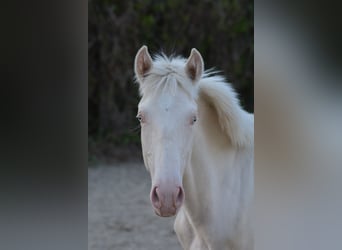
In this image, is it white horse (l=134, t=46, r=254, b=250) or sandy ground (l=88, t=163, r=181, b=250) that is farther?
sandy ground (l=88, t=163, r=181, b=250)

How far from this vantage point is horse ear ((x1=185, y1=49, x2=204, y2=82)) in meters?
1.93

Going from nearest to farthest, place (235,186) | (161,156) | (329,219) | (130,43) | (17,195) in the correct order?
1. (329,219)
2. (17,195)
3. (161,156)
4. (235,186)
5. (130,43)

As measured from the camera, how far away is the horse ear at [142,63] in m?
1.93

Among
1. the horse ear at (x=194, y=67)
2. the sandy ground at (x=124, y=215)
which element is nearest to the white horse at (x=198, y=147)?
the horse ear at (x=194, y=67)

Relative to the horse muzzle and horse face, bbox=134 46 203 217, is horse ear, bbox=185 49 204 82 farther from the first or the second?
the horse muzzle

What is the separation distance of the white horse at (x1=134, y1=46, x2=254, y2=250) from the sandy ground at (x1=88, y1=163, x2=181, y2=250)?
1645mm

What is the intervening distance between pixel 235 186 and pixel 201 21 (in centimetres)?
533

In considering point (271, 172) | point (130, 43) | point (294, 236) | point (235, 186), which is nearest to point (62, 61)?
point (271, 172)

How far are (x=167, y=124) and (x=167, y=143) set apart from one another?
66 millimetres

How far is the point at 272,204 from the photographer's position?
41.1 inches

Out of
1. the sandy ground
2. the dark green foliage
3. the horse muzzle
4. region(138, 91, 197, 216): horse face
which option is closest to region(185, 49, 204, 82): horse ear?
region(138, 91, 197, 216): horse face

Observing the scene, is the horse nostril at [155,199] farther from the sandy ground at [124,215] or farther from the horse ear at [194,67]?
the sandy ground at [124,215]

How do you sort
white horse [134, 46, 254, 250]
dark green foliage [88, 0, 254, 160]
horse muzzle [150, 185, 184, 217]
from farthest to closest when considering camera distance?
dark green foliage [88, 0, 254, 160]
white horse [134, 46, 254, 250]
horse muzzle [150, 185, 184, 217]

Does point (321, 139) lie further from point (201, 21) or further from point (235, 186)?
point (201, 21)
